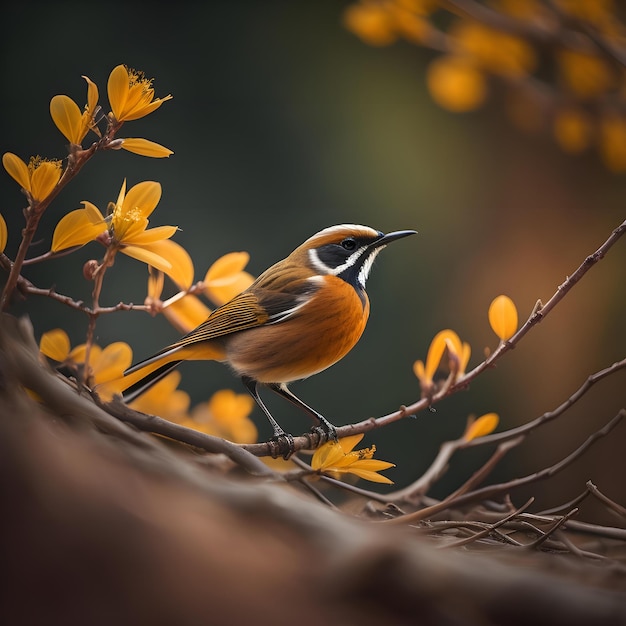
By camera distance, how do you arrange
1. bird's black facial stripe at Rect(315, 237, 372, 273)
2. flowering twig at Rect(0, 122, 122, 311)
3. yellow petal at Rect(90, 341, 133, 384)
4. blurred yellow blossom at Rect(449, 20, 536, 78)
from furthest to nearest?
blurred yellow blossom at Rect(449, 20, 536, 78)
bird's black facial stripe at Rect(315, 237, 372, 273)
yellow petal at Rect(90, 341, 133, 384)
flowering twig at Rect(0, 122, 122, 311)

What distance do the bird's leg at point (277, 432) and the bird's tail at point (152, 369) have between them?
81 mm

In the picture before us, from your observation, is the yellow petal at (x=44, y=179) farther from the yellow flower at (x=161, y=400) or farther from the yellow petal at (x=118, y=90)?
the yellow flower at (x=161, y=400)

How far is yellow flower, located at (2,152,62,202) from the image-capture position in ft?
1.12

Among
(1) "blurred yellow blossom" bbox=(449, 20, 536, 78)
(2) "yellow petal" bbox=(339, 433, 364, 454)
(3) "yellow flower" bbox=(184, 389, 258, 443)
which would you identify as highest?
(1) "blurred yellow blossom" bbox=(449, 20, 536, 78)

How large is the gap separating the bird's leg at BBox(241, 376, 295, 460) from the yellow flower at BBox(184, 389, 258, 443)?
0.02m

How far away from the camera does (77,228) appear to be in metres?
0.37

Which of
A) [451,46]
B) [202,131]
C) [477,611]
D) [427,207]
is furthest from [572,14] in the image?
[477,611]

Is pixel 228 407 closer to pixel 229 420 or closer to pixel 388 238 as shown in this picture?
pixel 229 420

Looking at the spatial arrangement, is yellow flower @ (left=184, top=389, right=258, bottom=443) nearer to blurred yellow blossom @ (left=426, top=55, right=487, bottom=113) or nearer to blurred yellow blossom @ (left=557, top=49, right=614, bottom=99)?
blurred yellow blossom @ (left=426, top=55, right=487, bottom=113)

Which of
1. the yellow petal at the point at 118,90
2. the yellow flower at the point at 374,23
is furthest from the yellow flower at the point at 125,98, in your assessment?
the yellow flower at the point at 374,23

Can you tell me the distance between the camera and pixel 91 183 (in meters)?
Result: 0.65

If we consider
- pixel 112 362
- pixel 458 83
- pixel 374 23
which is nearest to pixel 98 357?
pixel 112 362

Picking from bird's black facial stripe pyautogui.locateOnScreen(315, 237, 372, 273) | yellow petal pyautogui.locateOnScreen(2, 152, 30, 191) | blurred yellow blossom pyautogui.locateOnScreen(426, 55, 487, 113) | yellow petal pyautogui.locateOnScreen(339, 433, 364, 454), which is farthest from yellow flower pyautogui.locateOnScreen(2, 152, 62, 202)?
blurred yellow blossom pyautogui.locateOnScreen(426, 55, 487, 113)

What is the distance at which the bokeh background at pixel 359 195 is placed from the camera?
67 centimetres
